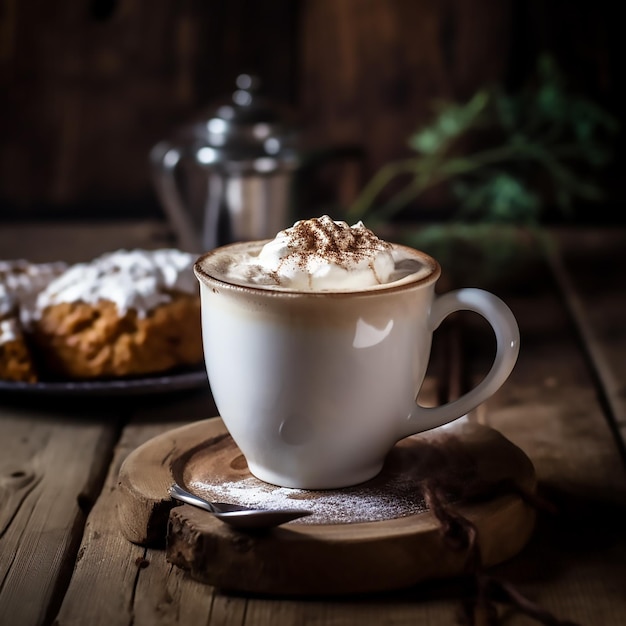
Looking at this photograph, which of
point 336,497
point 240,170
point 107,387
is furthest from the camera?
point 240,170

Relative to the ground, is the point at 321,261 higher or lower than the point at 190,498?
higher

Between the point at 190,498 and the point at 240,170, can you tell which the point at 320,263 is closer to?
the point at 190,498

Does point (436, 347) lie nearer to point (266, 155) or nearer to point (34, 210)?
point (266, 155)

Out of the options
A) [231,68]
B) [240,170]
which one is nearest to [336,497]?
[240,170]

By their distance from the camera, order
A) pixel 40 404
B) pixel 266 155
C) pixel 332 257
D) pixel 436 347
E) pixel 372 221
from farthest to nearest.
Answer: pixel 372 221 < pixel 266 155 < pixel 436 347 < pixel 40 404 < pixel 332 257

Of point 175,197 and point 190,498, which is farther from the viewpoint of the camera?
point 175,197

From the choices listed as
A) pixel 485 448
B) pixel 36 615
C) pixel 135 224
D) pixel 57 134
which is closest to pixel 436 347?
pixel 485 448

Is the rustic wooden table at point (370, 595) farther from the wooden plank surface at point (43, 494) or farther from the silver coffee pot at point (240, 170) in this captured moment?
the silver coffee pot at point (240, 170)
